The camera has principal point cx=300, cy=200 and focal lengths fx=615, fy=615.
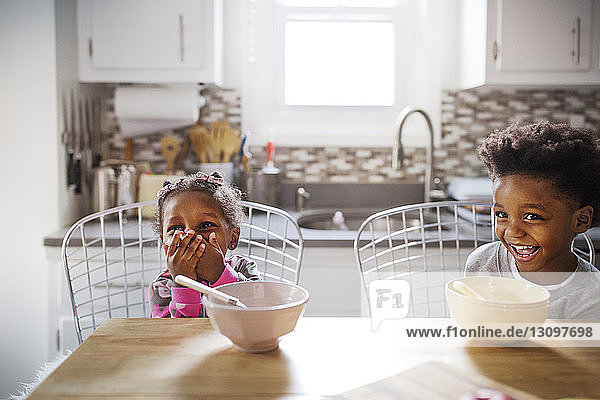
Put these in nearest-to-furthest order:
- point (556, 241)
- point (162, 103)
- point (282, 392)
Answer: point (282, 392)
point (556, 241)
point (162, 103)

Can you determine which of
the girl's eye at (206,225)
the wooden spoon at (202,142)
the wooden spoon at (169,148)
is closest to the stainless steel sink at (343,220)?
the wooden spoon at (202,142)

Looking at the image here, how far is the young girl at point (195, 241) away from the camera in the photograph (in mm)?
992

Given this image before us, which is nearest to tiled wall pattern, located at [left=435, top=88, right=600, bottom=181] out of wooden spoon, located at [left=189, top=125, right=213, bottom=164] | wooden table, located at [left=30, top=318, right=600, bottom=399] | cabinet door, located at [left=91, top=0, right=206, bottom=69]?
wooden spoon, located at [left=189, top=125, right=213, bottom=164]

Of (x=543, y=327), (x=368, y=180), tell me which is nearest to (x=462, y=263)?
(x=368, y=180)

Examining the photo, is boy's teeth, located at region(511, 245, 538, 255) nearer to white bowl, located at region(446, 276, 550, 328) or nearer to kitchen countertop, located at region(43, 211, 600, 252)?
white bowl, located at region(446, 276, 550, 328)

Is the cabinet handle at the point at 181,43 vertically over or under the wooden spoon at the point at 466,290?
over

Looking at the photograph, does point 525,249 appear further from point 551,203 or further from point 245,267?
point 245,267

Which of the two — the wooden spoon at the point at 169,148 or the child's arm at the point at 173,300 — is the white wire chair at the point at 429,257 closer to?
the child's arm at the point at 173,300

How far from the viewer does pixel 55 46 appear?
5.70 feet

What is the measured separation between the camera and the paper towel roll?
199 centimetres

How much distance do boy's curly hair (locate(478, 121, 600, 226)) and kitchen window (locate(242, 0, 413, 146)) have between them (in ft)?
4.06

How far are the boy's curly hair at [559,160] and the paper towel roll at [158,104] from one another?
4.05 ft

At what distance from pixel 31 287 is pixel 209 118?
0.84 metres

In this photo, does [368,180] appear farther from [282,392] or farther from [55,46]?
[282,392]
